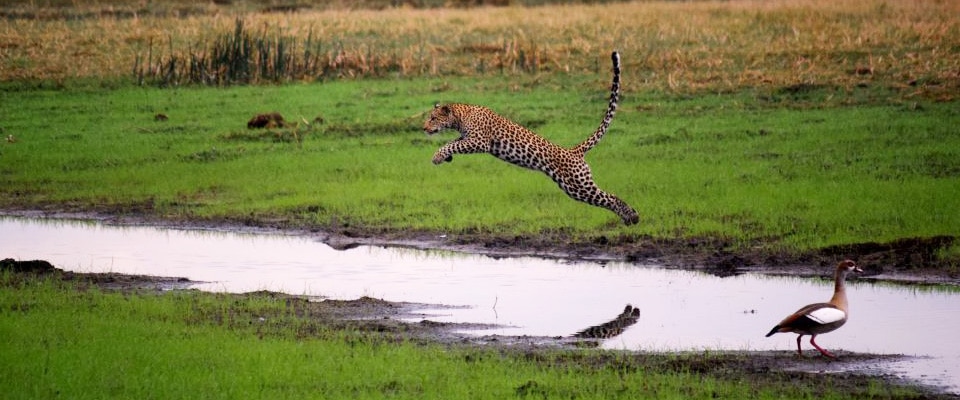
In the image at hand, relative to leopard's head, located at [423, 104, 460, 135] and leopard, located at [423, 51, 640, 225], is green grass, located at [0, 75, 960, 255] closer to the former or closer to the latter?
leopard, located at [423, 51, 640, 225]

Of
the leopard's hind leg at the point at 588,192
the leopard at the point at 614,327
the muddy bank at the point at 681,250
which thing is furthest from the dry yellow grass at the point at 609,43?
the leopard at the point at 614,327

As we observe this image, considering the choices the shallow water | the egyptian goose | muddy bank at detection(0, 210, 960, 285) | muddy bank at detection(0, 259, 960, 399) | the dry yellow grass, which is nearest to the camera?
muddy bank at detection(0, 259, 960, 399)

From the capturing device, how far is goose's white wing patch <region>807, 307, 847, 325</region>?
10492 mm

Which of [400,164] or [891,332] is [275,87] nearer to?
[400,164]

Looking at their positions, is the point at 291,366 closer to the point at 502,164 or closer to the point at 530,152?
the point at 530,152

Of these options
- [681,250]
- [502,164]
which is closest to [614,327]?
[681,250]

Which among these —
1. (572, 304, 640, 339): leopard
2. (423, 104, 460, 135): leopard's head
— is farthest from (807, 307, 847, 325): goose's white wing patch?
(423, 104, 460, 135): leopard's head

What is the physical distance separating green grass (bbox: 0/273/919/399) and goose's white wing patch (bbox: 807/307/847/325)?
0.52 meters

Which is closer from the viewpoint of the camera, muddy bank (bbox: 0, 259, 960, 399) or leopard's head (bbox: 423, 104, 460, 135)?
muddy bank (bbox: 0, 259, 960, 399)

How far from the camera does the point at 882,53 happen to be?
105 feet

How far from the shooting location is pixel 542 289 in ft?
46.6

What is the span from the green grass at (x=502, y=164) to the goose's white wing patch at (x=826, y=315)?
195 inches

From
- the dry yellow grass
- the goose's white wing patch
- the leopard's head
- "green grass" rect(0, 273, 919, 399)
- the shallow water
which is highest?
the dry yellow grass

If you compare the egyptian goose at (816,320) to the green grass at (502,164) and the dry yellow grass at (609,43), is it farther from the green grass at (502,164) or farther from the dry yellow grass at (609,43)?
the dry yellow grass at (609,43)
